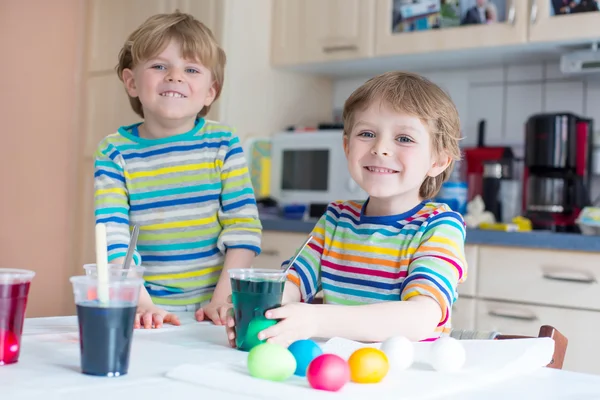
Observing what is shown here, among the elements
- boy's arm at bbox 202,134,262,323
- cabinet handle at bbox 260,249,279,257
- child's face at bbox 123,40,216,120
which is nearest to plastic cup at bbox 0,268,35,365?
boy's arm at bbox 202,134,262,323

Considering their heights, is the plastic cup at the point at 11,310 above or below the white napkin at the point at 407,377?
above

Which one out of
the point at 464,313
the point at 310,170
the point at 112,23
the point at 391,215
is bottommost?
the point at 464,313

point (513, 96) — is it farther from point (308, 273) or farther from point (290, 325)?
point (290, 325)

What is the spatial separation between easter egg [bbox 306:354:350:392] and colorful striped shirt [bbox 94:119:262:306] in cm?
68

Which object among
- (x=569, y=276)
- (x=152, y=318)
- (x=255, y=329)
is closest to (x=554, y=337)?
(x=255, y=329)

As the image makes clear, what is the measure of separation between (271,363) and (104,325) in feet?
0.52

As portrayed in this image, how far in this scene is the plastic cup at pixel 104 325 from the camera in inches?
28.0

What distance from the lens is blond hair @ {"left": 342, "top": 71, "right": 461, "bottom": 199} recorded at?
119 centimetres

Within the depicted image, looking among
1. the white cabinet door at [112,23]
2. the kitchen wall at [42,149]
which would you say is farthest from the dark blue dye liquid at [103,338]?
the kitchen wall at [42,149]

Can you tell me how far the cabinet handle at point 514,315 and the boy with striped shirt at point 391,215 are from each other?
1.10 m

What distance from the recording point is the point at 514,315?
2.28m

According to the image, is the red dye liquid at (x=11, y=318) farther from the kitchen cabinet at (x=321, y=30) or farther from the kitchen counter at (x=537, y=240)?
the kitchen cabinet at (x=321, y=30)

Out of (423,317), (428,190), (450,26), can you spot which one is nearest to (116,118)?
(450,26)

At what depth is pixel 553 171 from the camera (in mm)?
2545
